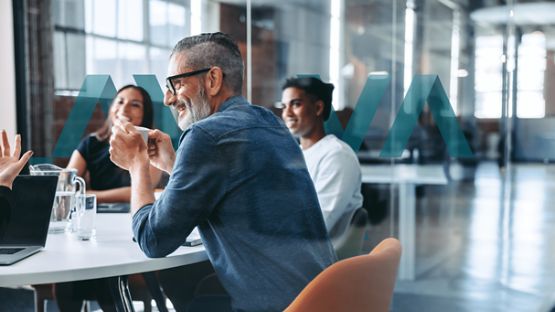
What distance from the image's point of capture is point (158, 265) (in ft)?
5.77

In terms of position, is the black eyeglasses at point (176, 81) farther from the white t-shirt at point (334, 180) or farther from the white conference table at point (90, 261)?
the white t-shirt at point (334, 180)

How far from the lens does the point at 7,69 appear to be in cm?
389

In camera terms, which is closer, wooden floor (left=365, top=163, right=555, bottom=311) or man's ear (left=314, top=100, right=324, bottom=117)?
man's ear (left=314, top=100, right=324, bottom=117)

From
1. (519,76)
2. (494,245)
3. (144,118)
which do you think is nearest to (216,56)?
(144,118)

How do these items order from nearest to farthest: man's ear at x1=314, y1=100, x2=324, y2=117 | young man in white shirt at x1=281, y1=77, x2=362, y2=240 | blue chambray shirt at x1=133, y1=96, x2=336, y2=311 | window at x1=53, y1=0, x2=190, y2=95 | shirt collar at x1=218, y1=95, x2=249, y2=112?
1. blue chambray shirt at x1=133, y1=96, x2=336, y2=311
2. shirt collar at x1=218, y1=95, x2=249, y2=112
3. young man in white shirt at x1=281, y1=77, x2=362, y2=240
4. man's ear at x1=314, y1=100, x2=324, y2=117
5. window at x1=53, y1=0, x2=190, y2=95

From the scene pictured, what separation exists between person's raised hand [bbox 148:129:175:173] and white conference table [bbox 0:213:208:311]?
0.86 feet

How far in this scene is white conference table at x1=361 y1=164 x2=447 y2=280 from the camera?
3375mm

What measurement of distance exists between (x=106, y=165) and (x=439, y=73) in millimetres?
1720

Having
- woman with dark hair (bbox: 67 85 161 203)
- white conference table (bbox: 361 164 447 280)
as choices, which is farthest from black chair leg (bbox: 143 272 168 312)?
white conference table (bbox: 361 164 447 280)

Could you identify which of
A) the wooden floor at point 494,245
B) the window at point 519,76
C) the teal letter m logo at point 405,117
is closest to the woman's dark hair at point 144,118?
the teal letter m logo at point 405,117

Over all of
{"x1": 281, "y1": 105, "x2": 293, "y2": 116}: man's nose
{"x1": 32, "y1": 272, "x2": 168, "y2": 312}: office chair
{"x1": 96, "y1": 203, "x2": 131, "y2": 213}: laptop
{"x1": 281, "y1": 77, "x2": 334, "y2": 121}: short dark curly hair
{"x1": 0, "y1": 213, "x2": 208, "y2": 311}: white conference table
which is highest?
{"x1": 281, "y1": 77, "x2": 334, "y2": 121}: short dark curly hair

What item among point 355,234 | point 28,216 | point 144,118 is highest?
point 144,118

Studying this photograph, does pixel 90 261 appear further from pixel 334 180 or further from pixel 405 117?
pixel 405 117

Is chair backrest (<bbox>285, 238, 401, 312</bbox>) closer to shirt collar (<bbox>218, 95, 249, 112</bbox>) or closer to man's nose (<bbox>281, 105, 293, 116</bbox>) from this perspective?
shirt collar (<bbox>218, 95, 249, 112</bbox>)
